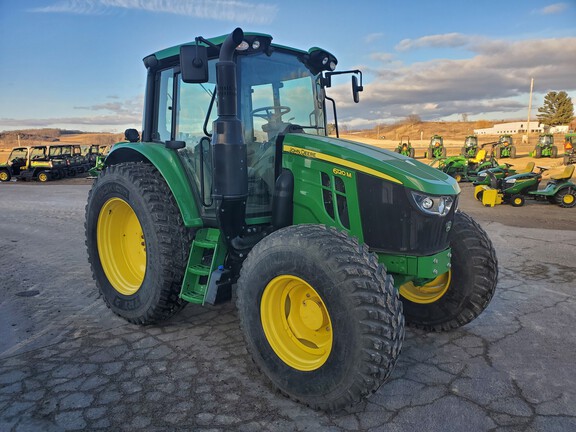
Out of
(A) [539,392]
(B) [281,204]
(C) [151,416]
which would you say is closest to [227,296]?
(B) [281,204]

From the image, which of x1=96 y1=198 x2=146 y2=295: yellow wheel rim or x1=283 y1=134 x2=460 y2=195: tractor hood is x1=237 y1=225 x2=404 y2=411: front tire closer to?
x1=283 y1=134 x2=460 y2=195: tractor hood

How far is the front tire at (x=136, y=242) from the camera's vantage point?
376cm

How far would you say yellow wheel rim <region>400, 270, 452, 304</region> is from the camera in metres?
3.89

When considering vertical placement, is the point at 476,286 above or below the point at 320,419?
above

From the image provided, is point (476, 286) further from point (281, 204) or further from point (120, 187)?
point (120, 187)

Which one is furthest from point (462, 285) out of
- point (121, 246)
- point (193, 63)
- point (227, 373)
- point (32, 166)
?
point (32, 166)

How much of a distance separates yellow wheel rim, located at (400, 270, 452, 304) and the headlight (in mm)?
818

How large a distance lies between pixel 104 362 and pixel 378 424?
82.0 inches

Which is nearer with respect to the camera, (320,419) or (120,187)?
(320,419)

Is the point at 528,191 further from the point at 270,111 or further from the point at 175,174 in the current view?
the point at 175,174

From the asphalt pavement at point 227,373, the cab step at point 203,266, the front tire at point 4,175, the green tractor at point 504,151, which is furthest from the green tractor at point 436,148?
the cab step at point 203,266

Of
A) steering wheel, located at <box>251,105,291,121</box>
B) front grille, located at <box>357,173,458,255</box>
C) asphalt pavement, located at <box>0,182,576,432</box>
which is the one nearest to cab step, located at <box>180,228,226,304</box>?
asphalt pavement, located at <box>0,182,576,432</box>

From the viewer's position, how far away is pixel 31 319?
4387 mm

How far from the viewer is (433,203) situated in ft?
10.3
